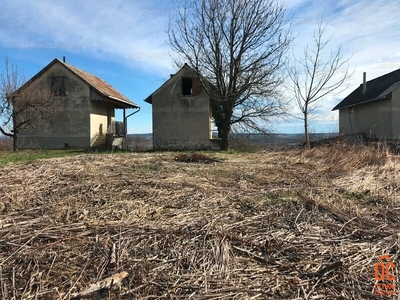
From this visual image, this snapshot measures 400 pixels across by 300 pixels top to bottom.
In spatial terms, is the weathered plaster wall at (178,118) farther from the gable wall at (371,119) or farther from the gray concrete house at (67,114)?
the gable wall at (371,119)

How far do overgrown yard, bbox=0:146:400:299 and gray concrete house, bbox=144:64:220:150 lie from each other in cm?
1540

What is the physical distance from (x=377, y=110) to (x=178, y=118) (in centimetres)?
1471

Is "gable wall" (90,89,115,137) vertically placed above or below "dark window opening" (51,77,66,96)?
below

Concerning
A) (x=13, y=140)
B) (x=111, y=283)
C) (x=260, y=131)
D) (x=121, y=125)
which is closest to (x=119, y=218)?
Answer: (x=111, y=283)

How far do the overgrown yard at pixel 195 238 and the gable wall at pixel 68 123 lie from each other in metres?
16.8

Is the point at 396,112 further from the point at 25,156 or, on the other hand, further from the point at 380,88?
the point at 25,156

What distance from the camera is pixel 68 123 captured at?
21609 millimetres

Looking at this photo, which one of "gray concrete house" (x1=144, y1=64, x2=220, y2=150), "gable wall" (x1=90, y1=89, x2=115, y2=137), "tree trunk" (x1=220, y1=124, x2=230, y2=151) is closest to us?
"tree trunk" (x1=220, y1=124, x2=230, y2=151)

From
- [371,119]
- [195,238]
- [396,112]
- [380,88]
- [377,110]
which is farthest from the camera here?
[371,119]

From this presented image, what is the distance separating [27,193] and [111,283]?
342 centimetres

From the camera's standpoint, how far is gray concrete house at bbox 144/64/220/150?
21047mm

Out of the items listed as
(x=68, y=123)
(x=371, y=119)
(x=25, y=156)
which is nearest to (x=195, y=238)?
(x=25, y=156)

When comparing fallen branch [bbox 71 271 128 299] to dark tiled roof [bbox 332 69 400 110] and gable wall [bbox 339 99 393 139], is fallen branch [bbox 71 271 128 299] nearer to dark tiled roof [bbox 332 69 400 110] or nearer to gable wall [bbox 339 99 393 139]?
gable wall [bbox 339 99 393 139]

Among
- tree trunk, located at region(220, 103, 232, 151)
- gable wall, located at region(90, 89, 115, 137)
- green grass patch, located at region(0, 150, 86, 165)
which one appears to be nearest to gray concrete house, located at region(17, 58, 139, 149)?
gable wall, located at region(90, 89, 115, 137)
